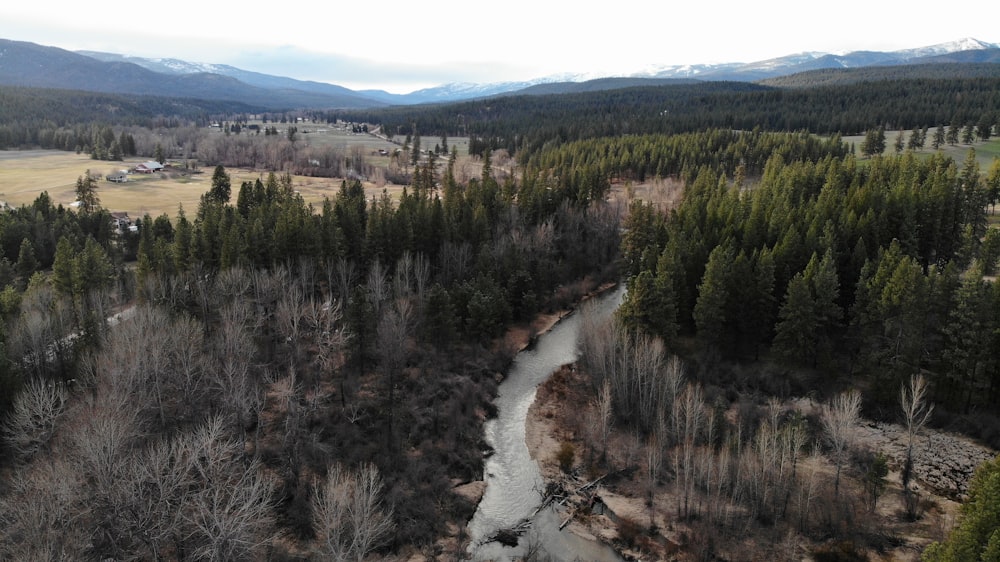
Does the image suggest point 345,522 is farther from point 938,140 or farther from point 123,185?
point 938,140

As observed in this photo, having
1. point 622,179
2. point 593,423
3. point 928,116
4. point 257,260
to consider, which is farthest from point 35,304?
point 928,116

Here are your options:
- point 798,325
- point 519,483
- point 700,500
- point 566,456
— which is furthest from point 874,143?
point 519,483

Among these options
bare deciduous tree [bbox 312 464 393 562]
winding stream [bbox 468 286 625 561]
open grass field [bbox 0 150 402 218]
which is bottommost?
winding stream [bbox 468 286 625 561]

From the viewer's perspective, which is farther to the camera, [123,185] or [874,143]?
[874,143]

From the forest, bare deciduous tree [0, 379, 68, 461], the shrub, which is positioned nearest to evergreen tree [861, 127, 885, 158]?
the forest

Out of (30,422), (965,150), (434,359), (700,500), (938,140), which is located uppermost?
(938,140)

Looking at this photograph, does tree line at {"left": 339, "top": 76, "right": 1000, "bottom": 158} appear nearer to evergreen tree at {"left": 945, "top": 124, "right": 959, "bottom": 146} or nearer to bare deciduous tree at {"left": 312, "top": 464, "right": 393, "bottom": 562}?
evergreen tree at {"left": 945, "top": 124, "right": 959, "bottom": 146}
